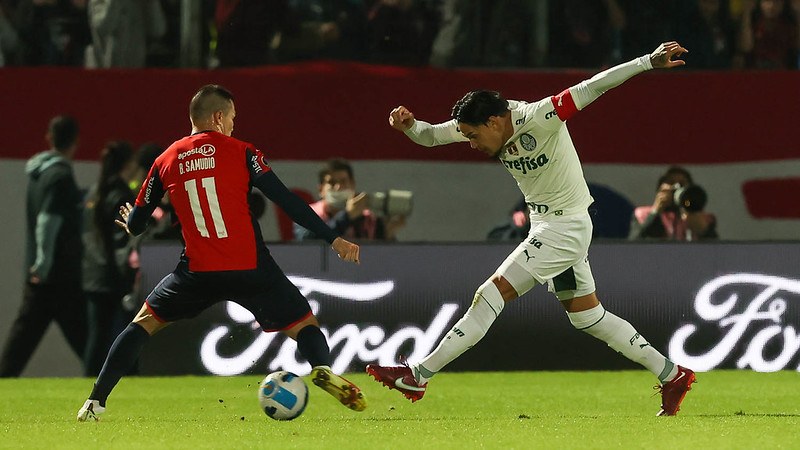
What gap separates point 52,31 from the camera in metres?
15.2

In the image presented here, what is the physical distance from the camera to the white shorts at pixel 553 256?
30.6ft

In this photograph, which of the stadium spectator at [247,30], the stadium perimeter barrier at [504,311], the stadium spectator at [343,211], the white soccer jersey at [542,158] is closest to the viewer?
the white soccer jersey at [542,158]

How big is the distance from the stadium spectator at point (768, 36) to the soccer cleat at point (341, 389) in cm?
836

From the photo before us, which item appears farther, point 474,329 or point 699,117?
point 699,117

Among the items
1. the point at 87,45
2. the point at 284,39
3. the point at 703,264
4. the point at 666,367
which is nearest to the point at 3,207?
the point at 87,45

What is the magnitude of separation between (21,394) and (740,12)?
7.80 metres

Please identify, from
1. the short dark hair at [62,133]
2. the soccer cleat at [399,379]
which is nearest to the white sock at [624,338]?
the soccer cleat at [399,379]

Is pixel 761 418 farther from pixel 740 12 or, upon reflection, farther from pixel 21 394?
pixel 740 12

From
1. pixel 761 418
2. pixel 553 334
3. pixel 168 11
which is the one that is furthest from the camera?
pixel 168 11

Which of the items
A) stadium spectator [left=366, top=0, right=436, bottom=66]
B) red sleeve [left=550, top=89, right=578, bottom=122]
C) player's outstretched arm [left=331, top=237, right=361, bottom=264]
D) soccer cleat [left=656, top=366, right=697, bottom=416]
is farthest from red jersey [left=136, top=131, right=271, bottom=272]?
stadium spectator [left=366, top=0, right=436, bottom=66]

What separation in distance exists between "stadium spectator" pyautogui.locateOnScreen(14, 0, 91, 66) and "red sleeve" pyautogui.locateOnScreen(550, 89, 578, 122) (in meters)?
7.03

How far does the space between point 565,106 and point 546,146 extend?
0.29m

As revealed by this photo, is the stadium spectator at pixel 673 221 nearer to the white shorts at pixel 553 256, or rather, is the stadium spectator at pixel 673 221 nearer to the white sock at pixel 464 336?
the white shorts at pixel 553 256

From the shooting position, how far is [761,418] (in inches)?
358
